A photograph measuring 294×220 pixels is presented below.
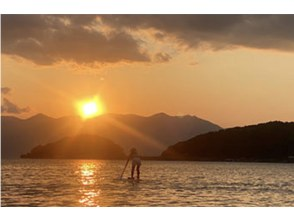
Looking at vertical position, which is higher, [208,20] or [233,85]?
[208,20]

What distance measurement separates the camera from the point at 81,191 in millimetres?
21078

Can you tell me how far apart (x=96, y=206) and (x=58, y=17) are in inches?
249

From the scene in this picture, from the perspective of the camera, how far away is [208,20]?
21.1 metres

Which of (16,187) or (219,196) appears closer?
(219,196)

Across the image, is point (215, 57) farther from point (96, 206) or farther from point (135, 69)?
point (96, 206)
